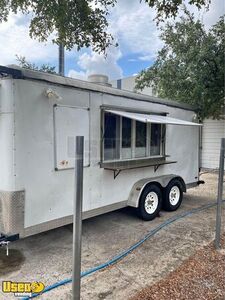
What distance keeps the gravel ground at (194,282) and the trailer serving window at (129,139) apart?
216 centimetres

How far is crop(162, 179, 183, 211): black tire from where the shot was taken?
588 cm

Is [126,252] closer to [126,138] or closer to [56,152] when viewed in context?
[56,152]

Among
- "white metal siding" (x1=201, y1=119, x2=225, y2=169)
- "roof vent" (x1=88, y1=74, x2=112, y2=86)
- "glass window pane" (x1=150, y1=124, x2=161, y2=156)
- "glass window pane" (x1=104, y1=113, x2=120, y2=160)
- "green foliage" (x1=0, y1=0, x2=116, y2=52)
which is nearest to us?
"green foliage" (x1=0, y1=0, x2=116, y2=52)

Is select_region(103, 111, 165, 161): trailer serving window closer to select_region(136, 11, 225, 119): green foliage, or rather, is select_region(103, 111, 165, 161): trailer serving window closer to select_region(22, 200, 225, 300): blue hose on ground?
select_region(22, 200, 225, 300): blue hose on ground

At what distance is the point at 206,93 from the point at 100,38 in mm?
4403

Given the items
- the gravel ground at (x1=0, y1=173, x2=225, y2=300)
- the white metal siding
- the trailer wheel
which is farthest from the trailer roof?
the white metal siding

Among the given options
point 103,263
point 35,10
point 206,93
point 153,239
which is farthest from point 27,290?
point 206,93

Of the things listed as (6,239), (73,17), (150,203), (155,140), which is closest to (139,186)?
(150,203)

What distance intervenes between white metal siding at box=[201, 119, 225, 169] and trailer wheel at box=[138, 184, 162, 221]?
7499mm

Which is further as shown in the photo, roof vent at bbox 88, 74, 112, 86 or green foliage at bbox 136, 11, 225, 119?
green foliage at bbox 136, 11, 225, 119

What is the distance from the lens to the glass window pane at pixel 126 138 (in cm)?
496

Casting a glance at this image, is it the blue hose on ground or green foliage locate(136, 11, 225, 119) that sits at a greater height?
green foliage locate(136, 11, 225, 119)

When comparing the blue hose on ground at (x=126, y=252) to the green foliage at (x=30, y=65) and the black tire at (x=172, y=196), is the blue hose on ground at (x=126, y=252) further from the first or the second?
the green foliage at (x=30, y=65)

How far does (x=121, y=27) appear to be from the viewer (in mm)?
6414
